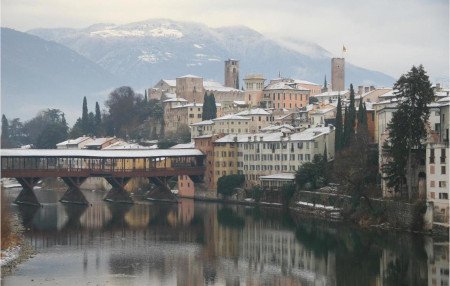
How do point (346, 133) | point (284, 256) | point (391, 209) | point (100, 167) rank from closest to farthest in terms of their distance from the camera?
point (284, 256)
point (391, 209)
point (346, 133)
point (100, 167)

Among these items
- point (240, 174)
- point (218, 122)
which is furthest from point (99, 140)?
point (240, 174)

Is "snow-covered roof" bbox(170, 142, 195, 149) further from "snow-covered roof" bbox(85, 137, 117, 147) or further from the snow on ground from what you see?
the snow on ground

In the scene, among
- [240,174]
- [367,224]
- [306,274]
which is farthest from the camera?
[240,174]

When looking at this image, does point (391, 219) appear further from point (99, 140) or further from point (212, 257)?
point (99, 140)

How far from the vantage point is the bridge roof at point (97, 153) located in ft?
305

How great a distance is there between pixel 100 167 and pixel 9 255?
4687 centimetres

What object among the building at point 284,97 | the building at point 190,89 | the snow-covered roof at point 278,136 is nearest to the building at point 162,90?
the building at point 190,89

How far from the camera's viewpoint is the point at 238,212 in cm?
7894

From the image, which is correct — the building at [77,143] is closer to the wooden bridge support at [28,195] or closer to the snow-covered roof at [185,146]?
the snow-covered roof at [185,146]

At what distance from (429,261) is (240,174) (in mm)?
46447

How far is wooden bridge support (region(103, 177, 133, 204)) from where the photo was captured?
300ft

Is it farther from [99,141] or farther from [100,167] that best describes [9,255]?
[99,141]

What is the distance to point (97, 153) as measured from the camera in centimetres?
9756

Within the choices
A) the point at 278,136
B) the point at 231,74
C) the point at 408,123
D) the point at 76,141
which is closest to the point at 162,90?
the point at 231,74
